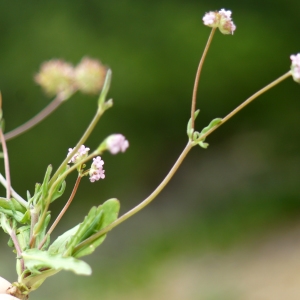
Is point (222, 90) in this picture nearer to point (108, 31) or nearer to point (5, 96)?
point (108, 31)

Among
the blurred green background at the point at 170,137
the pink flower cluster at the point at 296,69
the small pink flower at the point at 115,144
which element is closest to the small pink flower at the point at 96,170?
the small pink flower at the point at 115,144

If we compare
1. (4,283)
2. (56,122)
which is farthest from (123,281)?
(4,283)

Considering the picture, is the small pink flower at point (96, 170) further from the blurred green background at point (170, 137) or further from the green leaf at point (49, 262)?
the blurred green background at point (170, 137)

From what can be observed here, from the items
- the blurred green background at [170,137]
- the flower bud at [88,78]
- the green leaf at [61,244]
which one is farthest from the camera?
the blurred green background at [170,137]

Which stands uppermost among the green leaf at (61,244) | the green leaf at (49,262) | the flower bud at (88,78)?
the flower bud at (88,78)

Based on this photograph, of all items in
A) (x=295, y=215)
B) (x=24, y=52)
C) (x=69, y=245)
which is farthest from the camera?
(x=295, y=215)

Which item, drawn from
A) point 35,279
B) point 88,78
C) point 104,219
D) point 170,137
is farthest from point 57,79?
point 170,137

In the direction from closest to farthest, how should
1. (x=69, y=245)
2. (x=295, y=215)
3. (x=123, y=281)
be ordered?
(x=69, y=245) < (x=123, y=281) < (x=295, y=215)
